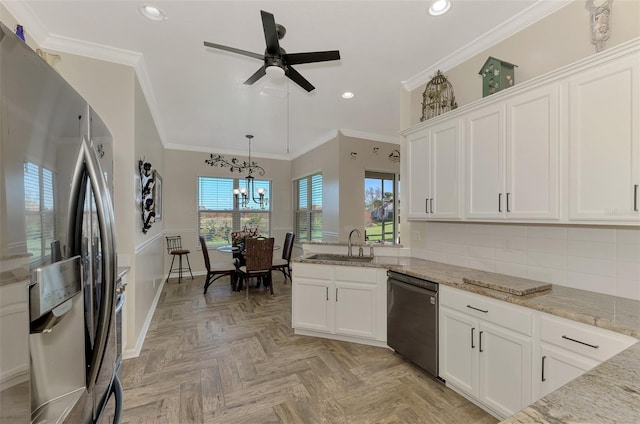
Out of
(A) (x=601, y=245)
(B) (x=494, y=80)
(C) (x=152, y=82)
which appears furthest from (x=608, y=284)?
(C) (x=152, y=82)

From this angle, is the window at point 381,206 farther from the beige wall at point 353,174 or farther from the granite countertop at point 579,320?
the granite countertop at point 579,320

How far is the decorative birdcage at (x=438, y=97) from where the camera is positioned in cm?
278

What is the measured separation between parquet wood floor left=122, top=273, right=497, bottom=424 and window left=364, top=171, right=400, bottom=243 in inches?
111

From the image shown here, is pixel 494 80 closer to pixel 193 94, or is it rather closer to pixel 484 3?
pixel 484 3

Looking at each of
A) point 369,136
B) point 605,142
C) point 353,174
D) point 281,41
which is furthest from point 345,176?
point 605,142

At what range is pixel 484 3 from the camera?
6.90 feet

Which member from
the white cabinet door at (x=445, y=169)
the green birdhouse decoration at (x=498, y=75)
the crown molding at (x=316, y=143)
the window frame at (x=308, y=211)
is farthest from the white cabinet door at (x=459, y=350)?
the crown molding at (x=316, y=143)

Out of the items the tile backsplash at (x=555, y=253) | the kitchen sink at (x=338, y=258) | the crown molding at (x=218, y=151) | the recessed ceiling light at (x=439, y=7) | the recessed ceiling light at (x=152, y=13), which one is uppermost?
the recessed ceiling light at (x=152, y=13)

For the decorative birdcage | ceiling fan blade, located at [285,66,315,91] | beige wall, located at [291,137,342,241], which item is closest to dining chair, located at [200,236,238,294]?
beige wall, located at [291,137,342,241]

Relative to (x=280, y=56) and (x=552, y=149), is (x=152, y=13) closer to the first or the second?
(x=280, y=56)

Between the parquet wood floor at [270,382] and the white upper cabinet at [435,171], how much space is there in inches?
59.7

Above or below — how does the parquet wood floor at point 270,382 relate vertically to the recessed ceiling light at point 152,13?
below

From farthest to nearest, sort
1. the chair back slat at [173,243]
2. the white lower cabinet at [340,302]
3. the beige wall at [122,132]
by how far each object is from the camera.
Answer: the chair back slat at [173,243] → the white lower cabinet at [340,302] → the beige wall at [122,132]

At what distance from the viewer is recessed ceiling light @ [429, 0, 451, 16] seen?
207 centimetres
